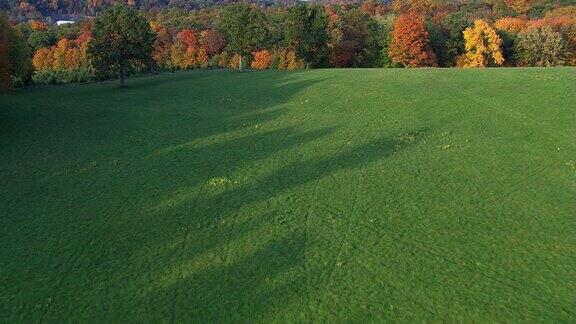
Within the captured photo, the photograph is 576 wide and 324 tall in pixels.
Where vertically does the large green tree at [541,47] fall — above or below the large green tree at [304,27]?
below

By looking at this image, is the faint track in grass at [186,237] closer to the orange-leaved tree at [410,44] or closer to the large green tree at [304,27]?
the large green tree at [304,27]

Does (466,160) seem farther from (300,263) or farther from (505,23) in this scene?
(505,23)

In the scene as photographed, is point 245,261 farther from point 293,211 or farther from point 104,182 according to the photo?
point 104,182

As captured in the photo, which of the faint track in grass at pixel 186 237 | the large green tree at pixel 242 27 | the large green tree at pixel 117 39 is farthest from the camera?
the large green tree at pixel 242 27

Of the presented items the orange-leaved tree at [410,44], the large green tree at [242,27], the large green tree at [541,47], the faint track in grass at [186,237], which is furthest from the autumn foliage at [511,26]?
the faint track in grass at [186,237]

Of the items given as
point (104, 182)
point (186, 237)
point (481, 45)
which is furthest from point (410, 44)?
point (186, 237)

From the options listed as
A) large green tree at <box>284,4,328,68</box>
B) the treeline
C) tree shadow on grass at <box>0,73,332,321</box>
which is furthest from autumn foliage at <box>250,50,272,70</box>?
tree shadow on grass at <box>0,73,332,321</box>

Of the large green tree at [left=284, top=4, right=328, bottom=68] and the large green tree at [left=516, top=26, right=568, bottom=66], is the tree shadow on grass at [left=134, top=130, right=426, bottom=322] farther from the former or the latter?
the large green tree at [left=516, top=26, right=568, bottom=66]
